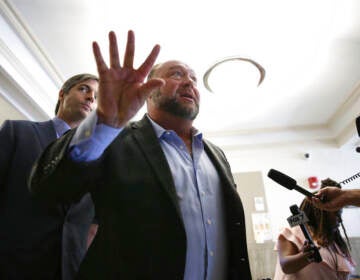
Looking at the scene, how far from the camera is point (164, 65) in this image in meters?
1.21

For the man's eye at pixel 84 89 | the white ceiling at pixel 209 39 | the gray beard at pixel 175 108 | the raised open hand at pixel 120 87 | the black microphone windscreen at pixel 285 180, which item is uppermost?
the white ceiling at pixel 209 39

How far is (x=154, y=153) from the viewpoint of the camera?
2.62 ft

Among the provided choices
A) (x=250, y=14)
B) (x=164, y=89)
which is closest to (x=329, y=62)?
(x=250, y=14)

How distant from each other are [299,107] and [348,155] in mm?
1076

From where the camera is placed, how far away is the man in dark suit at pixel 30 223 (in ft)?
2.76

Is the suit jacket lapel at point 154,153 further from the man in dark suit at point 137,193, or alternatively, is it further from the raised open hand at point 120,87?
the raised open hand at point 120,87

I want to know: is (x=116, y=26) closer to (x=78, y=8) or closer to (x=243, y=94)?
(x=78, y=8)

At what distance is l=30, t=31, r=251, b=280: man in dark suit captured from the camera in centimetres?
61

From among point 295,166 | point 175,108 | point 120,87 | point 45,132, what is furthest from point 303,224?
point 295,166

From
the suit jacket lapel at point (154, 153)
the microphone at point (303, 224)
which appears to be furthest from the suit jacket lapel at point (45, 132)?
the microphone at point (303, 224)

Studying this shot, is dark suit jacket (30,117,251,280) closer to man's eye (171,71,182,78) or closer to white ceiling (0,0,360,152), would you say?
man's eye (171,71,182,78)

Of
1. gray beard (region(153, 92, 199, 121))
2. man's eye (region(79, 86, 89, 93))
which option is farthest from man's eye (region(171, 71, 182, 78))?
man's eye (region(79, 86, 89, 93))

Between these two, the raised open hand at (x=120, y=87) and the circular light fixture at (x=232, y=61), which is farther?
the circular light fixture at (x=232, y=61)

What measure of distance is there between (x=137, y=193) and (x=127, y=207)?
44 millimetres
